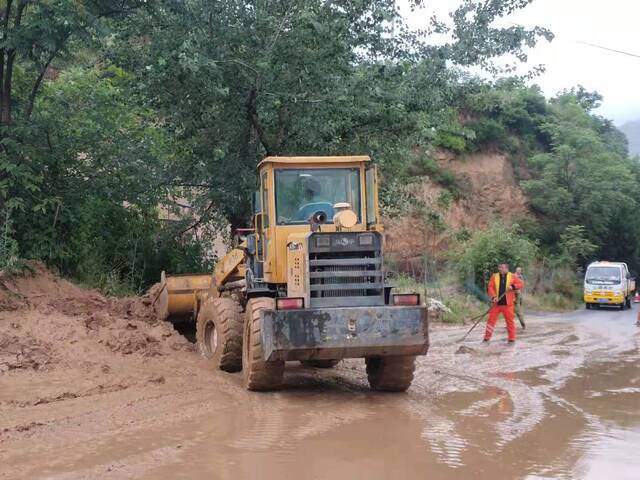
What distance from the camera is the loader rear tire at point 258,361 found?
8.89 m

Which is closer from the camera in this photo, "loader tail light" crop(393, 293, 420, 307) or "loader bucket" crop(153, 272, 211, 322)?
"loader tail light" crop(393, 293, 420, 307)

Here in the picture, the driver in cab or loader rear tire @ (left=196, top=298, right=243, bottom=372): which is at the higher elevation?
the driver in cab

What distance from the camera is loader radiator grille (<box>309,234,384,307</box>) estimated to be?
29.7ft

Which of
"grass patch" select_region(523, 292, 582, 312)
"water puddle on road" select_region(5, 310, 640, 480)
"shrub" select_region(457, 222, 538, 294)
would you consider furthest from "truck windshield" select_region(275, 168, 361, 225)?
"grass patch" select_region(523, 292, 582, 312)

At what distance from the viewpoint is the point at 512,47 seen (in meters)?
15.2

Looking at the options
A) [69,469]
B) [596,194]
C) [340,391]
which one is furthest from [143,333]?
[596,194]

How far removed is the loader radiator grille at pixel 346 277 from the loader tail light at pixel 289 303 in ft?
0.83

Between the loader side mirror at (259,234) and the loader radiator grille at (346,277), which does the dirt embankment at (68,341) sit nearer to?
the loader side mirror at (259,234)

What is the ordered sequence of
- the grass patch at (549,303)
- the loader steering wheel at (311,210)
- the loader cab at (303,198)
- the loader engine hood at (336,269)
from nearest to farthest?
the loader engine hood at (336,269) → the loader cab at (303,198) → the loader steering wheel at (311,210) → the grass patch at (549,303)

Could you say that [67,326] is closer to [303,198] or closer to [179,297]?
[179,297]

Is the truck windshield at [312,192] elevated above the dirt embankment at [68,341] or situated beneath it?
elevated above

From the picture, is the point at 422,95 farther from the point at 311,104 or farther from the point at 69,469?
the point at 69,469

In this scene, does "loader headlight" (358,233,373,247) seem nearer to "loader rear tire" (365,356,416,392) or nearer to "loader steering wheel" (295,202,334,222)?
"loader steering wheel" (295,202,334,222)

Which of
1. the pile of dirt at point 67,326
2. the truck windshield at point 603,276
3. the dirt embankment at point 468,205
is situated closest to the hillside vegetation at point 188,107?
the pile of dirt at point 67,326
